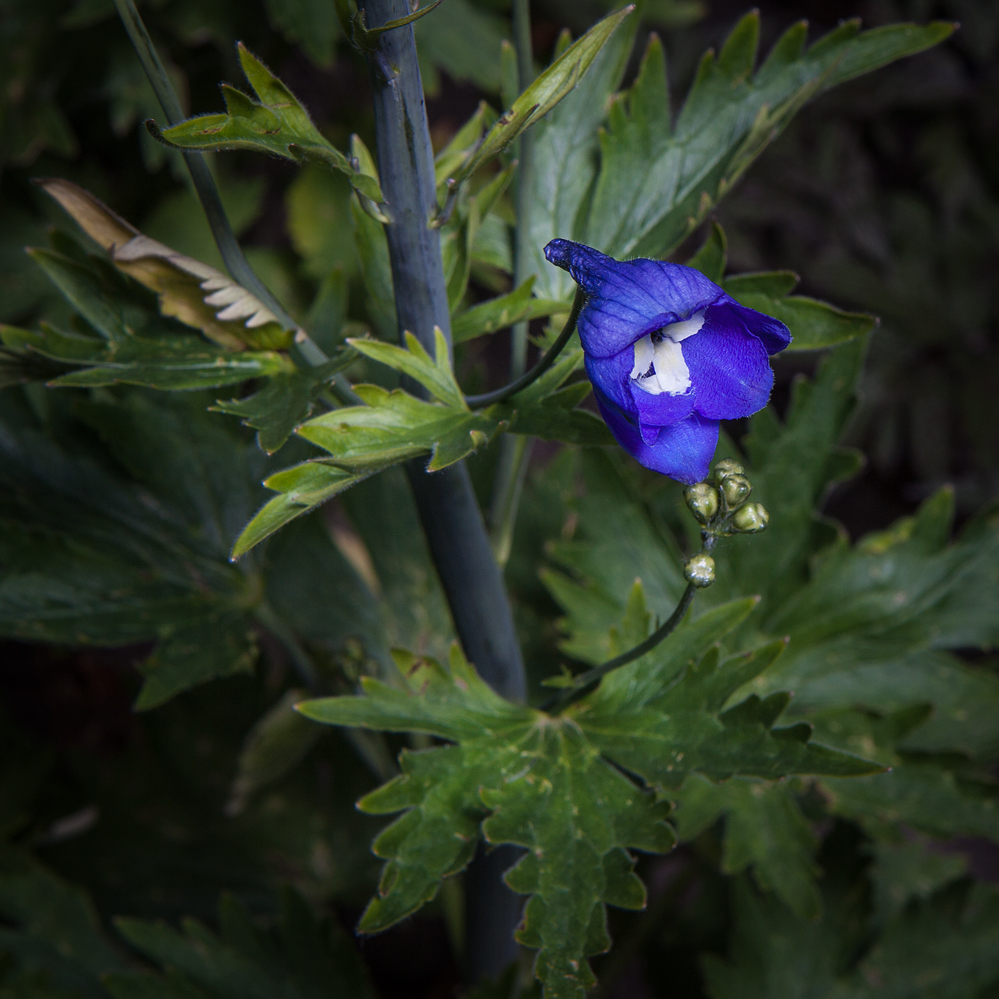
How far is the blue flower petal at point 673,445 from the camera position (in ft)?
2.23

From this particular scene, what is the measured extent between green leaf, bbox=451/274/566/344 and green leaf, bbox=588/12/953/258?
0.19 m

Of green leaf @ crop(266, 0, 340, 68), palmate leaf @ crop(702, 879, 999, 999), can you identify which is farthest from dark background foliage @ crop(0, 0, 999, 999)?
palmate leaf @ crop(702, 879, 999, 999)

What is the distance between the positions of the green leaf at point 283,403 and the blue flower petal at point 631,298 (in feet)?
0.85

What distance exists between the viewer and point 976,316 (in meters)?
2.41

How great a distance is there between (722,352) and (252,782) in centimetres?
102

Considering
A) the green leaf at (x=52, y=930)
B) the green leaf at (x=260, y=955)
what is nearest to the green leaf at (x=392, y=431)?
the green leaf at (x=260, y=955)

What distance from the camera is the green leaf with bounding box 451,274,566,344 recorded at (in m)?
0.86

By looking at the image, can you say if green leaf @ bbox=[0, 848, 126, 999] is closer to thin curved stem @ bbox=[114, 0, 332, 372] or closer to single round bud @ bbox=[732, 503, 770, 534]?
thin curved stem @ bbox=[114, 0, 332, 372]

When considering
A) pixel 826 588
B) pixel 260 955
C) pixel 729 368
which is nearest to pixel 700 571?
pixel 729 368

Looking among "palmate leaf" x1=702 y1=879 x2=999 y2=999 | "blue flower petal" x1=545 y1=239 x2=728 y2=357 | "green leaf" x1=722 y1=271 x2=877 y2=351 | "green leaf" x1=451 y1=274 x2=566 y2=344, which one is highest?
"blue flower petal" x1=545 y1=239 x2=728 y2=357

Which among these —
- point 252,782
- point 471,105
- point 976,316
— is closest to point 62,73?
point 471,105

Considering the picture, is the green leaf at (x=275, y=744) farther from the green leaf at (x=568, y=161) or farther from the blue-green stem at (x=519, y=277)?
the green leaf at (x=568, y=161)

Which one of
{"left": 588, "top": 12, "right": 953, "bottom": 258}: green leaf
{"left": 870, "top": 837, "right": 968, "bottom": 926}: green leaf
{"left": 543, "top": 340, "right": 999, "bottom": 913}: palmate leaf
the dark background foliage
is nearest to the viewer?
{"left": 588, "top": 12, "right": 953, "bottom": 258}: green leaf

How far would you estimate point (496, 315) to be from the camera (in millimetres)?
868
